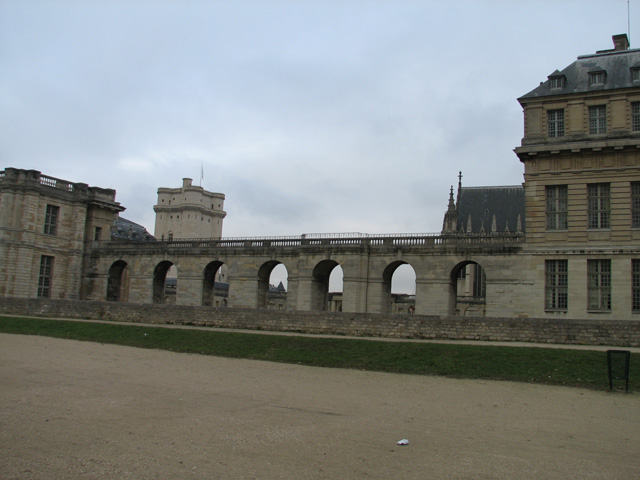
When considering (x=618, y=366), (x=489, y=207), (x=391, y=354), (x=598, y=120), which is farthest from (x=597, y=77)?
(x=489, y=207)

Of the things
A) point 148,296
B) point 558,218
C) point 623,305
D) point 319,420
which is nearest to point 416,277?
point 558,218

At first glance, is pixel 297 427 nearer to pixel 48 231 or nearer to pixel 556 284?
pixel 556 284

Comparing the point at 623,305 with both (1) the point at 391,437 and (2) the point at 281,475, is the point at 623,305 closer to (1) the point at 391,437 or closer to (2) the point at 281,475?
(1) the point at 391,437

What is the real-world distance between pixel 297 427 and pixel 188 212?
9079 cm

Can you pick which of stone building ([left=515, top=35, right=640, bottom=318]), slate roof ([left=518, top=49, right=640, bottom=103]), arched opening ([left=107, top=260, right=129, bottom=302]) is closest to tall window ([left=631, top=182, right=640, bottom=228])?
stone building ([left=515, top=35, right=640, bottom=318])

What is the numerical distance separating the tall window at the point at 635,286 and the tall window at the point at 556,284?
2.82 m

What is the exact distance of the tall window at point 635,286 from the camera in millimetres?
26609

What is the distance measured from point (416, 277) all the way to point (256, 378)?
61.9ft

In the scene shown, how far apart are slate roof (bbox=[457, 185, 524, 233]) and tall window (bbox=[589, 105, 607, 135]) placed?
2151cm

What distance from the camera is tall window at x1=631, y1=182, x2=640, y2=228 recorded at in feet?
88.9

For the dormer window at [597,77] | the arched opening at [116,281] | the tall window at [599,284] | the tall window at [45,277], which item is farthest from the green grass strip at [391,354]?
the arched opening at [116,281]

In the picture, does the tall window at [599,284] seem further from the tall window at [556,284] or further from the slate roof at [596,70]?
the slate roof at [596,70]

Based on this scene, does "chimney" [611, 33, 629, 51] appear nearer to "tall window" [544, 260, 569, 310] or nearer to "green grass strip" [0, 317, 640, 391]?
"tall window" [544, 260, 569, 310]

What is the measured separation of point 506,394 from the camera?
13.7 metres
